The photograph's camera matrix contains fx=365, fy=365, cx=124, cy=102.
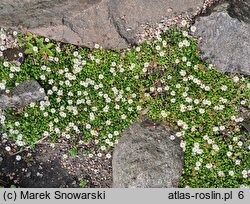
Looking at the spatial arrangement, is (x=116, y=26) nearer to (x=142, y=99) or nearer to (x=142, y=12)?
(x=142, y=12)

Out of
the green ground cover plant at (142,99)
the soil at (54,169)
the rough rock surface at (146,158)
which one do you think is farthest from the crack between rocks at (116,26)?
the soil at (54,169)

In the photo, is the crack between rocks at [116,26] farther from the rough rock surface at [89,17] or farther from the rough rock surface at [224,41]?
the rough rock surface at [224,41]

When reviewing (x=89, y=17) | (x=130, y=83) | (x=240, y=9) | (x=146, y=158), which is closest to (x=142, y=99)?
(x=130, y=83)

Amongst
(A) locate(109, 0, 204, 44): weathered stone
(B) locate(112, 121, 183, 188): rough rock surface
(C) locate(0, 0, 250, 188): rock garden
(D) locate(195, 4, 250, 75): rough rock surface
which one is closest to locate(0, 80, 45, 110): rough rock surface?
→ (C) locate(0, 0, 250, 188): rock garden

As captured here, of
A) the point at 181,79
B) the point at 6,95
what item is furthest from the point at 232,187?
the point at 6,95

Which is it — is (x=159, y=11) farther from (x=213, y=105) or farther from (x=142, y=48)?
(x=213, y=105)
